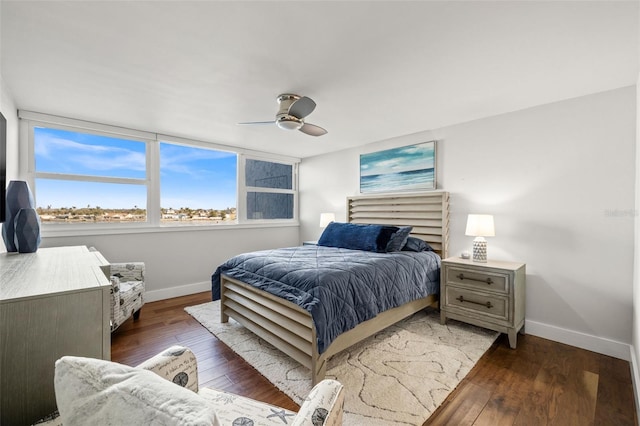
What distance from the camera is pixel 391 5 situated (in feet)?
4.80

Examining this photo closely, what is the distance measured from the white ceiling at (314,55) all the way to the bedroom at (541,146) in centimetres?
2

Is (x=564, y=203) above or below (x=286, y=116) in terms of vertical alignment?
below

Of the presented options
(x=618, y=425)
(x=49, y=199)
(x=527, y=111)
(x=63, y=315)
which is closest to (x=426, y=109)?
(x=527, y=111)

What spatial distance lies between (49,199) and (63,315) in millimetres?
3133

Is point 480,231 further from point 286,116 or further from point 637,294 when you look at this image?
point 286,116

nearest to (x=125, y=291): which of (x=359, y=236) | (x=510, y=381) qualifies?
(x=359, y=236)

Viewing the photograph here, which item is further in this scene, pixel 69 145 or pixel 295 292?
pixel 69 145

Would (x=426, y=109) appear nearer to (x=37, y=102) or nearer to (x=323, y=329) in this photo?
(x=323, y=329)

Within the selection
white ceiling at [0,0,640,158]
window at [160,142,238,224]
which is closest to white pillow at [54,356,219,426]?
white ceiling at [0,0,640,158]

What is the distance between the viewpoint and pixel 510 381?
202 centimetres

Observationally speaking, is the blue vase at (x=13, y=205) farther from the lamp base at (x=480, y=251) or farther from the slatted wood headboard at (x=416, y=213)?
the lamp base at (x=480, y=251)

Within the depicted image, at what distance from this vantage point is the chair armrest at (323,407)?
88 cm

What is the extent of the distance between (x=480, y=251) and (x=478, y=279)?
31 centimetres

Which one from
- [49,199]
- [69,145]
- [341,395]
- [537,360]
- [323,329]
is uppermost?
[69,145]
